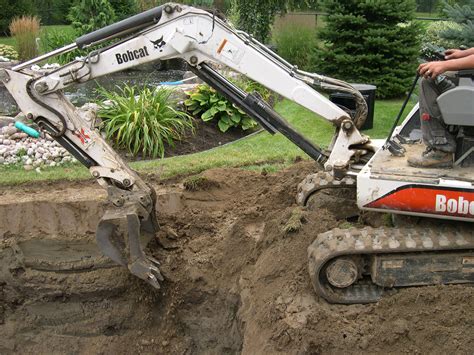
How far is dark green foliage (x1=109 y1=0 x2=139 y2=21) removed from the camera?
2015 cm

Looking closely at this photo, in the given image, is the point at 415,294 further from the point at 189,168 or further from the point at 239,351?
the point at 189,168

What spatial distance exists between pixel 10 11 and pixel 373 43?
60.5 feet

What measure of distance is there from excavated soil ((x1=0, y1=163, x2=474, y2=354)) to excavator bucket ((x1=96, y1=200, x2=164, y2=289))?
18.3 inches

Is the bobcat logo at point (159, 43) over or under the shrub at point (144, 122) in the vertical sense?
over

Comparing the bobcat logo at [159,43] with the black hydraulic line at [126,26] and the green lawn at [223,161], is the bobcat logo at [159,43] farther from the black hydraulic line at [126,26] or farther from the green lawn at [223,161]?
the green lawn at [223,161]

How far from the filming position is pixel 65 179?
824 cm

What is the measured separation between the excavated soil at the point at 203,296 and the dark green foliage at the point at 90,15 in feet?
38.2

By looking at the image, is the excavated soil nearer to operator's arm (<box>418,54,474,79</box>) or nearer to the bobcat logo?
operator's arm (<box>418,54,474,79</box>)

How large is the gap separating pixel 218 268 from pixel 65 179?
334 cm

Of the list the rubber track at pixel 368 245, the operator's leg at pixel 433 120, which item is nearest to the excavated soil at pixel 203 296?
the rubber track at pixel 368 245

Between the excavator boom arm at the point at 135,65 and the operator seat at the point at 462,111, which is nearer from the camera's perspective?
the operator seat at the point at 462,111

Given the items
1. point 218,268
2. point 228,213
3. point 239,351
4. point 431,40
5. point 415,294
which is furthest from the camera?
point 431,40

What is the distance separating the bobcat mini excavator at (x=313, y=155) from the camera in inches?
189

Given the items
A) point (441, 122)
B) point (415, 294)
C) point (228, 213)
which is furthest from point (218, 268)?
point (441, 122)
